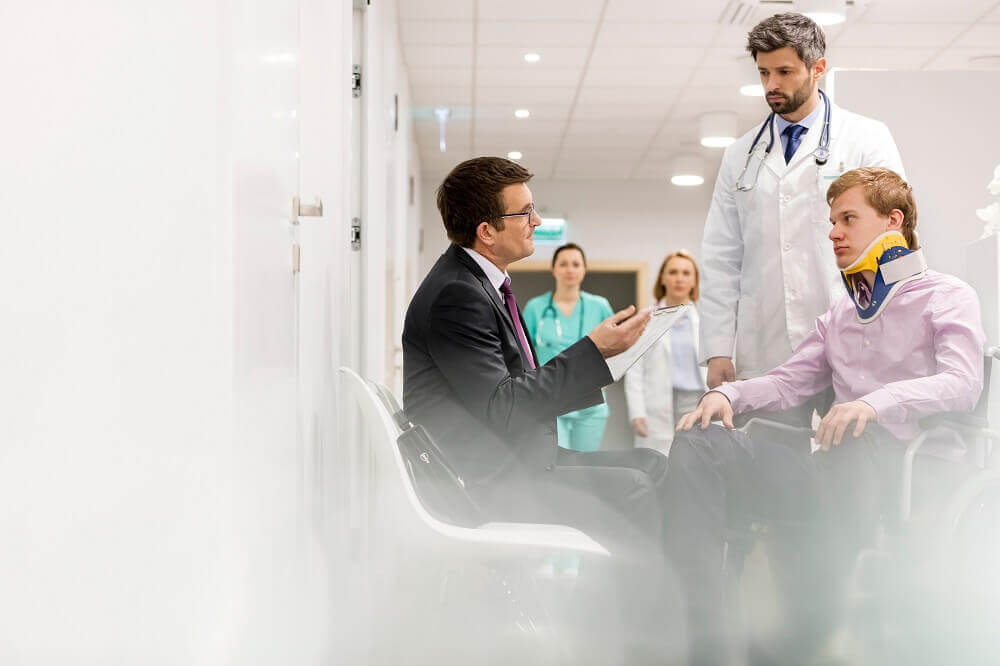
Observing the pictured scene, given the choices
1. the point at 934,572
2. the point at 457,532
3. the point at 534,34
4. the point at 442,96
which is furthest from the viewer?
the point at 442,96

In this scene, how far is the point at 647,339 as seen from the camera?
1659mm

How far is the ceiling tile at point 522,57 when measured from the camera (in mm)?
5174

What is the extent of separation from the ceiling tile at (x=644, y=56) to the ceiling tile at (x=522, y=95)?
1.73 ft

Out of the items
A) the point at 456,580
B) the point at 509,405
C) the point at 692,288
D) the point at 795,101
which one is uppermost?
the point at 795,101

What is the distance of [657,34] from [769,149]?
9.63ft

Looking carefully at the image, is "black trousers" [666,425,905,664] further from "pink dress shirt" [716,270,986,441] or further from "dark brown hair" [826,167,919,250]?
"dark brown hair" [826,167,919,250]

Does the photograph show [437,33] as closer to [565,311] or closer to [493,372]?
[565,311]

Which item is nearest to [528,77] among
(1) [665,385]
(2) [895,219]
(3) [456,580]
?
(1) [665,385]

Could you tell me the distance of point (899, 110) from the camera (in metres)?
2.72

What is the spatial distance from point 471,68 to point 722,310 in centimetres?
361

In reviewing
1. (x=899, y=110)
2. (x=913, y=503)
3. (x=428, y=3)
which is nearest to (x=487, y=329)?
(x=913, y=503)

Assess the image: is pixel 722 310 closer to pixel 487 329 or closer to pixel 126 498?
pixel 487 329

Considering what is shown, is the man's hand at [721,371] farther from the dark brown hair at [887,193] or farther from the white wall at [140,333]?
the white wall at [140,333]

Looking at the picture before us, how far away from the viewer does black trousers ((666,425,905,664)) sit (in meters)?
1.63
